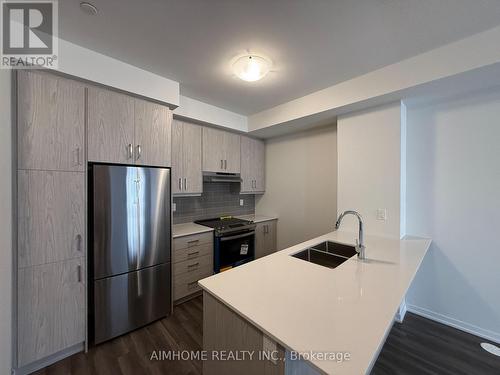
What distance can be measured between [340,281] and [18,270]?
7.21 feet

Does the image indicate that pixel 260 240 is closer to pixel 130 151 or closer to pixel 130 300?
pixel 130 300

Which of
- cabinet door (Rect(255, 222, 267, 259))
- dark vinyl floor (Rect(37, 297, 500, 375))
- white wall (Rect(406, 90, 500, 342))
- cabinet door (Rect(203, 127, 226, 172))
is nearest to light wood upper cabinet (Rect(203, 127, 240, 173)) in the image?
cabinet door (Rect(203, 127, 226, 172))

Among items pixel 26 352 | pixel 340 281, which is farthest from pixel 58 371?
pixel 340 281

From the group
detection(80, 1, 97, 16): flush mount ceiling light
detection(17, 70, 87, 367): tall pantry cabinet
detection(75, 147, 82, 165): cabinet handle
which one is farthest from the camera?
detection(75, 147, 82, 165): cabinet handle

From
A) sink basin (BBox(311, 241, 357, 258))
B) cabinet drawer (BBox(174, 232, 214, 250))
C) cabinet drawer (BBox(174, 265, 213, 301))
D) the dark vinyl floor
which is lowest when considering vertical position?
the dark vinyl floor

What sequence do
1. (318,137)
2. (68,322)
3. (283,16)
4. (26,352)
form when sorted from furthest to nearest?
(318,137), (68,322), (26,352), (283,16)

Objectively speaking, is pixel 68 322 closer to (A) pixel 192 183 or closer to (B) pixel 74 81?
(A) pixel 192 183

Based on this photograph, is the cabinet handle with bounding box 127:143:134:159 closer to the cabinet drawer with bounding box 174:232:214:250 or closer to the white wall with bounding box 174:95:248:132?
the white wall with bounding box 174:95:248:132

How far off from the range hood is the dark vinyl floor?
5.98 ft

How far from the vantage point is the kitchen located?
45.3 inches

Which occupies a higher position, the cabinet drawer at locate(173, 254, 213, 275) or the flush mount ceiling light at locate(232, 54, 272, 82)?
the flush mount ceiling light at locate(232, 54, 272, 82)

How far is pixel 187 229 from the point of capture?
265 centimetres

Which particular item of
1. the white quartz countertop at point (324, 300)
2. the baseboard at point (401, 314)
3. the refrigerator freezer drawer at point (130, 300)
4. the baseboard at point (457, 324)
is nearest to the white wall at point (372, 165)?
the white quartz countertop at point (324, 300)

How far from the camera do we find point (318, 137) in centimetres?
311
